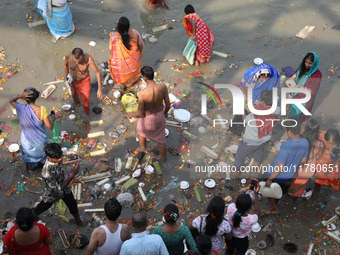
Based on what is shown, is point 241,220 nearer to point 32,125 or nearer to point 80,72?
point 32,125

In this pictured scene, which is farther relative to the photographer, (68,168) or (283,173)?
(68,168)

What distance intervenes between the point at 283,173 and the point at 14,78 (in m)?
6.15

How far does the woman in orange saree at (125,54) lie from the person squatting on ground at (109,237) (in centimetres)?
390

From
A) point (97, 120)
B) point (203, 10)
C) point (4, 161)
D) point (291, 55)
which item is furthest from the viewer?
point (203, 10)

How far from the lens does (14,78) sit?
8.40 meters

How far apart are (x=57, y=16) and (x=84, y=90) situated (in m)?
2.66

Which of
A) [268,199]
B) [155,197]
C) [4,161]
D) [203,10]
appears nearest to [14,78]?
[4,161]

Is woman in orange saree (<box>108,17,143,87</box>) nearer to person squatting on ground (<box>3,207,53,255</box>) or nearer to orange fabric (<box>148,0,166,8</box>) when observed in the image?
orange fabric (<box>148,0,166,8</box>)

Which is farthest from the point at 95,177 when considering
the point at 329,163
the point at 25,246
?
the point at 329,163

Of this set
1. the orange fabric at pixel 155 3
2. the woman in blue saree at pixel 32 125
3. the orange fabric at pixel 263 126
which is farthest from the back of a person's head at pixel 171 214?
the orange fabric at pixel 155 3

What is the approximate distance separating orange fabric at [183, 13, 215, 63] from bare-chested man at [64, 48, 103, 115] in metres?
2.34

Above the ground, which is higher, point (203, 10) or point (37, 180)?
point (203, 10)

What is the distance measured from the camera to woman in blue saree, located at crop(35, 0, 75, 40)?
28.9 feet

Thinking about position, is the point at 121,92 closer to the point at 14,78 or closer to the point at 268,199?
the point at 14,78
